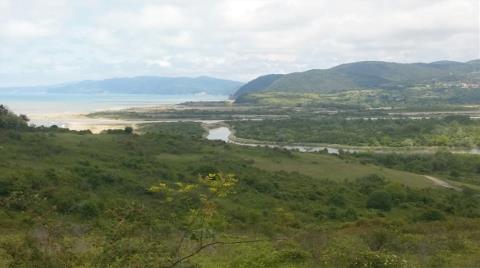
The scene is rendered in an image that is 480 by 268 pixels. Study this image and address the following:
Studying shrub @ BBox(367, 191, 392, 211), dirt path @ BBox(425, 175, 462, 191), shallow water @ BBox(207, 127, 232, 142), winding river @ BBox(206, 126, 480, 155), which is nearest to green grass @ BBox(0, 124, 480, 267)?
shrub @ BBox(367, 191, 392, 211)

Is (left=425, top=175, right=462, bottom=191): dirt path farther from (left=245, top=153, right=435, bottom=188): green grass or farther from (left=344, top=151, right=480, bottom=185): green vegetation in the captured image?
(left=344, top=151, right=480, bottom=185): green vegetation

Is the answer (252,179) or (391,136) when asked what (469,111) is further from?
(252,179)

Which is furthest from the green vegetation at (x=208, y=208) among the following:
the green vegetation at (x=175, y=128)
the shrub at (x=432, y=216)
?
the green vegetation at (x=175, y=128)

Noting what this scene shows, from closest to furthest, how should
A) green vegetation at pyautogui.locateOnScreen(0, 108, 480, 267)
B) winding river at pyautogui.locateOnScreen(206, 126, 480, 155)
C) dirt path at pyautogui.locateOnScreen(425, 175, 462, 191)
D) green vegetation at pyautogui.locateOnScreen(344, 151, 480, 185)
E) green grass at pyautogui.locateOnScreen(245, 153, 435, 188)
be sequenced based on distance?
1. green vegetation at pyautogui.locateOnScreen(0, 108, 480, 267)
2. dirt path at pyautogui.locateOnScreen(425, 175, 462, 191)
3. green grass at pyautogui.locateOnScreen(245, 153, 435, 188)
4. green vegetation at pyautogui.locateOnScreen(344, 151, 480, 185)
5. winding river at pyautogui.locateOnScreen(206, 126, 480, 155)

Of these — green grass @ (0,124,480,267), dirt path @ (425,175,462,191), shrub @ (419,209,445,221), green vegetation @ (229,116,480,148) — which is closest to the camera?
green grass @ (0,124,480,267)

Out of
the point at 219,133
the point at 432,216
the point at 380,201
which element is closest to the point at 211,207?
the point at 432,216

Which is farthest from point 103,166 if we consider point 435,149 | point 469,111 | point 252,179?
point 469,111
